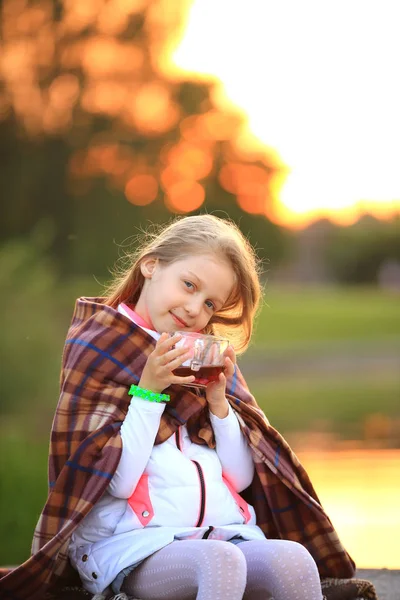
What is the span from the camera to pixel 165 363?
2.44 meters

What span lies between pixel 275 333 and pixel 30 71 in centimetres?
1061

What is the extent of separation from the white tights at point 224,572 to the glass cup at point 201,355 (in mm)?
412

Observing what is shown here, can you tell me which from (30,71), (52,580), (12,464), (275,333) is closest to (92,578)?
(52,580)

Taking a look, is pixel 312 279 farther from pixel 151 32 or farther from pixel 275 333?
pixel 151 32

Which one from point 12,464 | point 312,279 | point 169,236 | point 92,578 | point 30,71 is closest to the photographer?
point 92,578

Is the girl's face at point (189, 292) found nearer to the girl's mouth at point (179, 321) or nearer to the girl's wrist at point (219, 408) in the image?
the girl's mouth at point (179, 321)

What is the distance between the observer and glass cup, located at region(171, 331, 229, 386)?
96.4 inches

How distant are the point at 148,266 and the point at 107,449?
55 centimetres

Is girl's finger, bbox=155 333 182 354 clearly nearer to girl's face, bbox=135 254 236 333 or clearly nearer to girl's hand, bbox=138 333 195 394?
girl's hand, bbox=138 333 195 394

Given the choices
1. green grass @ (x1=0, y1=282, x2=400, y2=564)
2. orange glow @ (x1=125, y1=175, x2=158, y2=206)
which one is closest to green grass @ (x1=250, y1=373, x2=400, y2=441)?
green grass @ (x1=0, y1=282, x2=400, y2=564)

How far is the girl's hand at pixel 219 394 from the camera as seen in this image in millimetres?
2582

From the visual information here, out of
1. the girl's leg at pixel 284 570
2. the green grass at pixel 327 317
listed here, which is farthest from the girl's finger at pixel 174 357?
the green grass at pixel 327 317

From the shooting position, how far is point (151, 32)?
36.9 ft

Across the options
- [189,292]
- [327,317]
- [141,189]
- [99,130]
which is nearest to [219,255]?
[189,292]
